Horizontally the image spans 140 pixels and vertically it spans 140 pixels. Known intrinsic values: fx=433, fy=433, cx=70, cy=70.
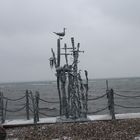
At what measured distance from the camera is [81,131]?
48.3 ft

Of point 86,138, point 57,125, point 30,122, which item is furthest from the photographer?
point 30,122

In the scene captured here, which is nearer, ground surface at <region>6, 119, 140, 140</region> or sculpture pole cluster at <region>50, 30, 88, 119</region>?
ground surface at <region>6, 119, 140, 140</region>

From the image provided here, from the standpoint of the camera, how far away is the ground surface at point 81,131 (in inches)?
538

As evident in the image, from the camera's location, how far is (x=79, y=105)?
18453mm

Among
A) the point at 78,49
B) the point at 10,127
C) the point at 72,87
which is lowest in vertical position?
the point at 10,127

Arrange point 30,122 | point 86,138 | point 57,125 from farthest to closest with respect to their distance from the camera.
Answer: point 30,122 < point 57,125 < point 86,138

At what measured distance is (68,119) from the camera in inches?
710

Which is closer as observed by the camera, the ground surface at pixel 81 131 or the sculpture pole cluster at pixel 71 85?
the ground surface at pixel 81 131

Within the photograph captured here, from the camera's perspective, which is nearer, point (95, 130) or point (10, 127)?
point (95, 130)

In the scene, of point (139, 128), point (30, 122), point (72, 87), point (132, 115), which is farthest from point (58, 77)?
point (139, 128)

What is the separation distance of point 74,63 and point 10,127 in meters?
3.80

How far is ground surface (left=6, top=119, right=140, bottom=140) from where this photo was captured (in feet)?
44.8

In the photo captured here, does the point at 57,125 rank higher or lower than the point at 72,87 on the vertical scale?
lower

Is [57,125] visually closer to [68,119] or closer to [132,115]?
[68,119]
